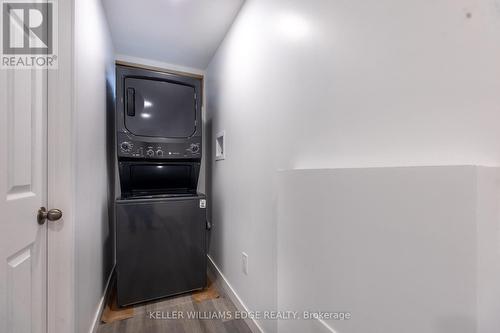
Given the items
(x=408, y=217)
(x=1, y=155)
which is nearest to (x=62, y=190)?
(x=1, y=155)

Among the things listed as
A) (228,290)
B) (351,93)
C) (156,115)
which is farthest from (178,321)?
(351,93)

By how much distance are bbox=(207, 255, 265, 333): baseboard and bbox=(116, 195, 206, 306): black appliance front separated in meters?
0.17

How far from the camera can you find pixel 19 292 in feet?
2.50

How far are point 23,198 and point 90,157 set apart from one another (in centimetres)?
54

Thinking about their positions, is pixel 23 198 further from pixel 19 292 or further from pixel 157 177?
pixel 157 177

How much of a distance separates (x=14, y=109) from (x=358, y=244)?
4.07ft

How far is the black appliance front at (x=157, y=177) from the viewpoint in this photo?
5.65ft

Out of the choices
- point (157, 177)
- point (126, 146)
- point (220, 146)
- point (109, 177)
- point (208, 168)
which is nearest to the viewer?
point (126, 146)

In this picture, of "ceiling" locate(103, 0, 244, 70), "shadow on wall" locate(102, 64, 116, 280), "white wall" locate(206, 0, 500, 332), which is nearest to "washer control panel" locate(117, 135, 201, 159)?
"shadow on wall" locate(102, 64, 116, 280)

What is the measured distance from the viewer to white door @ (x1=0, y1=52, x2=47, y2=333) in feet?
2.29

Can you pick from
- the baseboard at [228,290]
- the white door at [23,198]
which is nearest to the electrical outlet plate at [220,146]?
the baseboard at [228,290]

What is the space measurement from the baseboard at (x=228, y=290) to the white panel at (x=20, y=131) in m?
1.34

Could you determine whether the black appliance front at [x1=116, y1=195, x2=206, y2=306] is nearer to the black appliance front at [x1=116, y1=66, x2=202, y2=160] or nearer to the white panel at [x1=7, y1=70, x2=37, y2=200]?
the black appliance front at [x1=116, y1=66, x2=202, y2=160]

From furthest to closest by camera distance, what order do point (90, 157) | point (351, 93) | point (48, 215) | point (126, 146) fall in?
point (126, 146)
point (90, 157)
point (48, 215)
point (351, 93)
